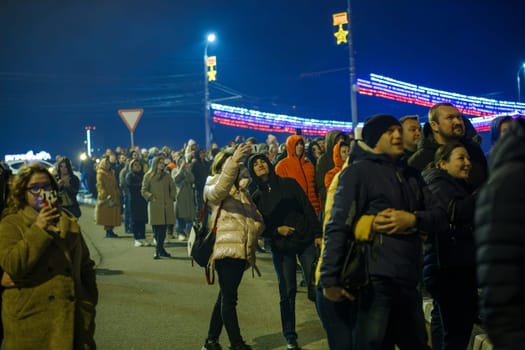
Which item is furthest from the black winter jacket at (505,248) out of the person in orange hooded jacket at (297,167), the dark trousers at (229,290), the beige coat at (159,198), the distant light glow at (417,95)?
the distant light glow at (417,95)


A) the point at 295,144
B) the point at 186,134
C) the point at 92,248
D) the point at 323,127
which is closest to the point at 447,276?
the point at 295,144

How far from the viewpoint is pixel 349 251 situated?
4.03 metres

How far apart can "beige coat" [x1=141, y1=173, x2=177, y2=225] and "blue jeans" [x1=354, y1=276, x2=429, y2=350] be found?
936cm

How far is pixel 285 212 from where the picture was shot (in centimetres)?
671

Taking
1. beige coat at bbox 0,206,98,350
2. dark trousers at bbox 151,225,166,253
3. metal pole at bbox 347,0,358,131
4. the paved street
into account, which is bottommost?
the paved street

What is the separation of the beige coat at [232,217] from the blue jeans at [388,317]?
218 cm

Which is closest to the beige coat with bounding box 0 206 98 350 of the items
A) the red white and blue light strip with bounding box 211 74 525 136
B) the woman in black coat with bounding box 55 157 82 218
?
the woman in black coat with bounding box 55 157 82 218

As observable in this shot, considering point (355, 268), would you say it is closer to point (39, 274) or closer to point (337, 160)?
point (39, 274)

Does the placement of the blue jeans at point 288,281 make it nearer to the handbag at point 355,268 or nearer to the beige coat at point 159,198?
the handbag at point 355,268

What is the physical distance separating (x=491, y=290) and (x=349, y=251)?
1.92 m

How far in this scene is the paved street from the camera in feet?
23.0

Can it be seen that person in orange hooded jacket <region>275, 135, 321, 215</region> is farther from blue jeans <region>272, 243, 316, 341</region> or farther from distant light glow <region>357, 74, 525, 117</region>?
distant light glow <region>357, 74, 525, 117</region>

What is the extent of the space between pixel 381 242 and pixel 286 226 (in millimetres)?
2662

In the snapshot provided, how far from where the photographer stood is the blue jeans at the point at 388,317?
4.01m
